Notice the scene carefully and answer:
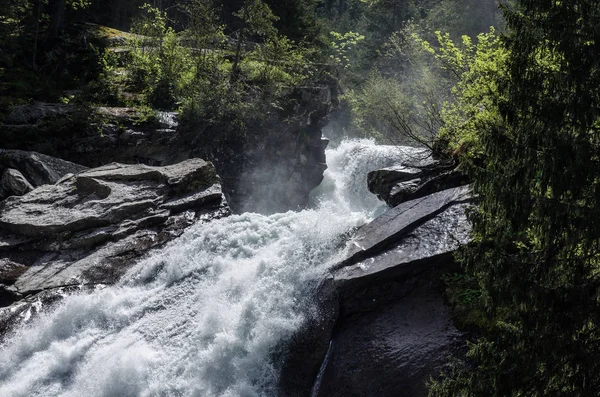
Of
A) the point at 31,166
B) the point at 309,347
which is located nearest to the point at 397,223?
the point at 309,347

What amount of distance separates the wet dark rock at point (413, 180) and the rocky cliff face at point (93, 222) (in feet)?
15.1

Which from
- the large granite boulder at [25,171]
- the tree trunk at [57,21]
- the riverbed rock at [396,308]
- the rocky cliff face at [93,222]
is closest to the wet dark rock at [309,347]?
the riverbed rock at [396,308]

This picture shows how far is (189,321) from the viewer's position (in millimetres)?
9867

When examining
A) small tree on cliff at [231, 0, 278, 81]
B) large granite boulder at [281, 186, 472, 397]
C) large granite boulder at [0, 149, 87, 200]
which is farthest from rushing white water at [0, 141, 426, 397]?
small tree on cliff at [231, 0, 278, 81]

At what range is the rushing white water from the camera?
8.80 meters

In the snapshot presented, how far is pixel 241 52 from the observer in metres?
21.7

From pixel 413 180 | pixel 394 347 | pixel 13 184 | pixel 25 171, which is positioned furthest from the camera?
pixel 25 171

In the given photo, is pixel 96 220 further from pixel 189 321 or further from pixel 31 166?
pixel 189 321

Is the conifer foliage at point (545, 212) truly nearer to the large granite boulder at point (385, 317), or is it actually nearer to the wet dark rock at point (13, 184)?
the large granite boulder at point (385, 317)

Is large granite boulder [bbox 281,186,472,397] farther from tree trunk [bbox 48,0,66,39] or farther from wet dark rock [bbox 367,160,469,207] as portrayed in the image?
tree trunk [bbox 48,0,66,39]

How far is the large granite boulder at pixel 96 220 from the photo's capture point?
38.2 feet

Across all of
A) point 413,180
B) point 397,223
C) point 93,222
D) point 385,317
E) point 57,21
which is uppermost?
point 57,21

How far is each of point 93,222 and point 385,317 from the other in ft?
26.4

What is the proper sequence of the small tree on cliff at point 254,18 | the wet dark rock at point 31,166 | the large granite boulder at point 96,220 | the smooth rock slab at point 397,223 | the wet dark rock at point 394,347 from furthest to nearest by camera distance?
the small tree on cliff at point 254,18 < the wet dark rock at point 31,166 < the large granite boulder at point 96,220 < the smooth rock slab at point 397,223 < the wet dark rock at point 394,347
